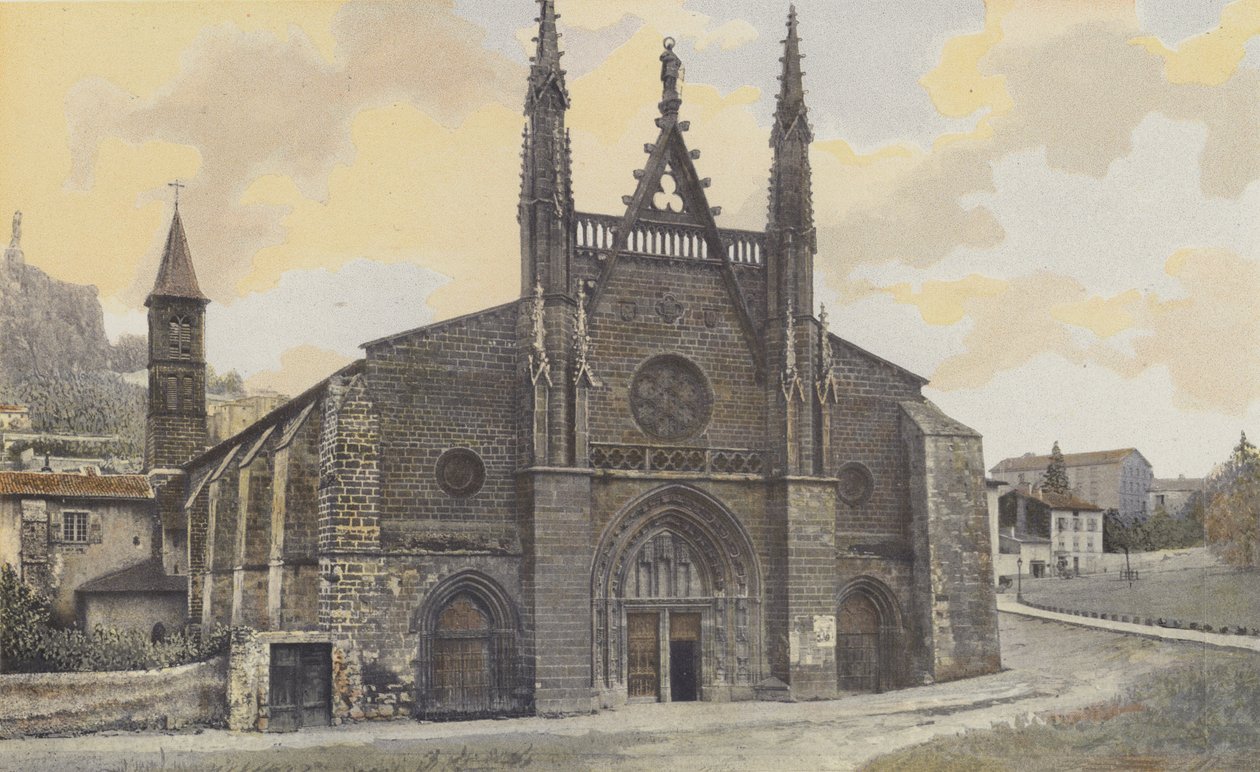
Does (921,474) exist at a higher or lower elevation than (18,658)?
higher

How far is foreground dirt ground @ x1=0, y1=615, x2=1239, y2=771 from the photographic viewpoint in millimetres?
19188

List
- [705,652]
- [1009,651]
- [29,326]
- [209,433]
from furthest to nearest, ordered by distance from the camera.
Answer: [1009,651]
[209,433]
[705,652]
[29,326]

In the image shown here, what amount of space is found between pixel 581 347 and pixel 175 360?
773 cm

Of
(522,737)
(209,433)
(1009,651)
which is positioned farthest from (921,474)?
(209,433)

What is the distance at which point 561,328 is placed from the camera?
948 inches

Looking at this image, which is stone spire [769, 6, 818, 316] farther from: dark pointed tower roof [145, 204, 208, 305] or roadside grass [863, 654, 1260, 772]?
dark pointed tower roof [145, 204, 208, 305]

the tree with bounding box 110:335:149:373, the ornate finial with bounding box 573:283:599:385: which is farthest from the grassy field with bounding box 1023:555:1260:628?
the tree with bounding box 110:335:149:373

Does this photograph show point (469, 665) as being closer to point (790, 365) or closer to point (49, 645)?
point (49, 645)

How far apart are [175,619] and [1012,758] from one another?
17.3 meters

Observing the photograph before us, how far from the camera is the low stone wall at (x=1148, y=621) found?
80.8ft

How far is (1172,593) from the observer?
90.7 ft

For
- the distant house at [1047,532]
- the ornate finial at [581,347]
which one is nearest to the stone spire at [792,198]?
the ornate finial at [581,347]

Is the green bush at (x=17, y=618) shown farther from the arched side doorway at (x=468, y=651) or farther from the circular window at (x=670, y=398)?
the circular window at (x=670, y=398)

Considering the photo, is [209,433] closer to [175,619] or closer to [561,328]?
[175,619]
